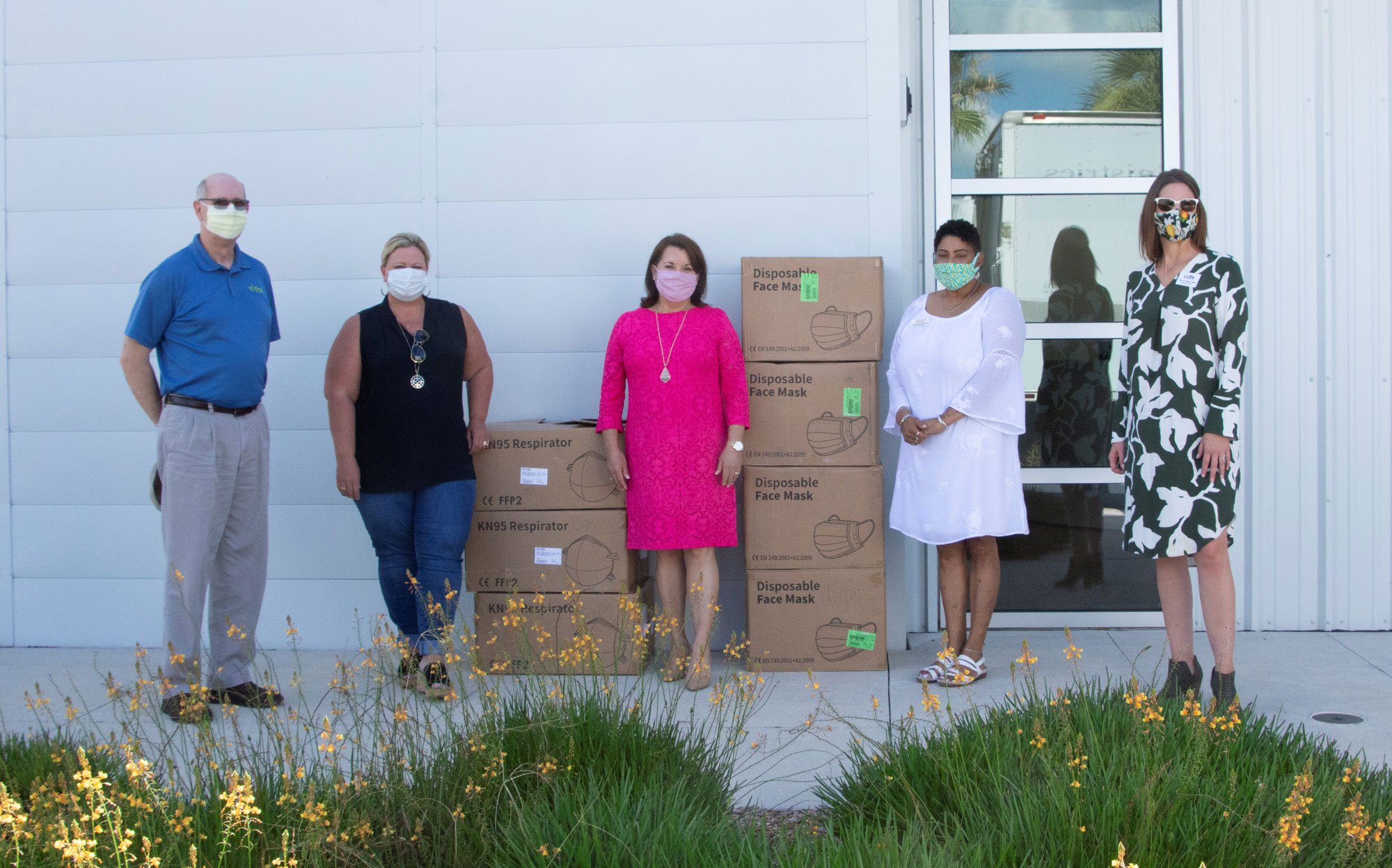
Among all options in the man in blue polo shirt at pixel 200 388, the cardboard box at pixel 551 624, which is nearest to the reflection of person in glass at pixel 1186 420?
the cardboard box at pixel 551 624

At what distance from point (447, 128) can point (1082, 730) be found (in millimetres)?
3579

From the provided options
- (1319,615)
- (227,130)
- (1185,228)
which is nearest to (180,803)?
(1185,228)

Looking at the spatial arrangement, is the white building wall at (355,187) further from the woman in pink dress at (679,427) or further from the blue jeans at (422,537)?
the blue jeans at (422,537)

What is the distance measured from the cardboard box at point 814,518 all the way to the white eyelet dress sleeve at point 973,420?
23cm

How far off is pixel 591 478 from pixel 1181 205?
227cm

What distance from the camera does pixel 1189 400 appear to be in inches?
137

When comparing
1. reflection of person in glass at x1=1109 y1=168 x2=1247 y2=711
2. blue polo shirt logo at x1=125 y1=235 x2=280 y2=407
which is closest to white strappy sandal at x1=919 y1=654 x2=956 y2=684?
reflection of person in glass at x1=1109 y1=168 x2=1247 y2=711

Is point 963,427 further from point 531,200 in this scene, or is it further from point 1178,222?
point 531,200

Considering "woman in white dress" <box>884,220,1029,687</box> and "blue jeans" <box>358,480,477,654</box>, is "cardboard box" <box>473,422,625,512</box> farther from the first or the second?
"woman in white dress" <box>884,220,1029,687</box>

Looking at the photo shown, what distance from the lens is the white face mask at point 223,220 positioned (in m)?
3.79

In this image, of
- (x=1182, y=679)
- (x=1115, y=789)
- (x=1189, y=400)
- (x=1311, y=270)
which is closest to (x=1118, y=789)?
(x=1115, y=789)

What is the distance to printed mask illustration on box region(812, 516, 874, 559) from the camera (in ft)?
14.0

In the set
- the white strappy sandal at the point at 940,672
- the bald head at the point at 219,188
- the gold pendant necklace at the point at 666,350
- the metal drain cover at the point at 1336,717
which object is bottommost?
the metal drain cover at the point at 1336,717

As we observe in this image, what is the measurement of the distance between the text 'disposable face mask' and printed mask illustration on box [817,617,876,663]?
180 centimetres
